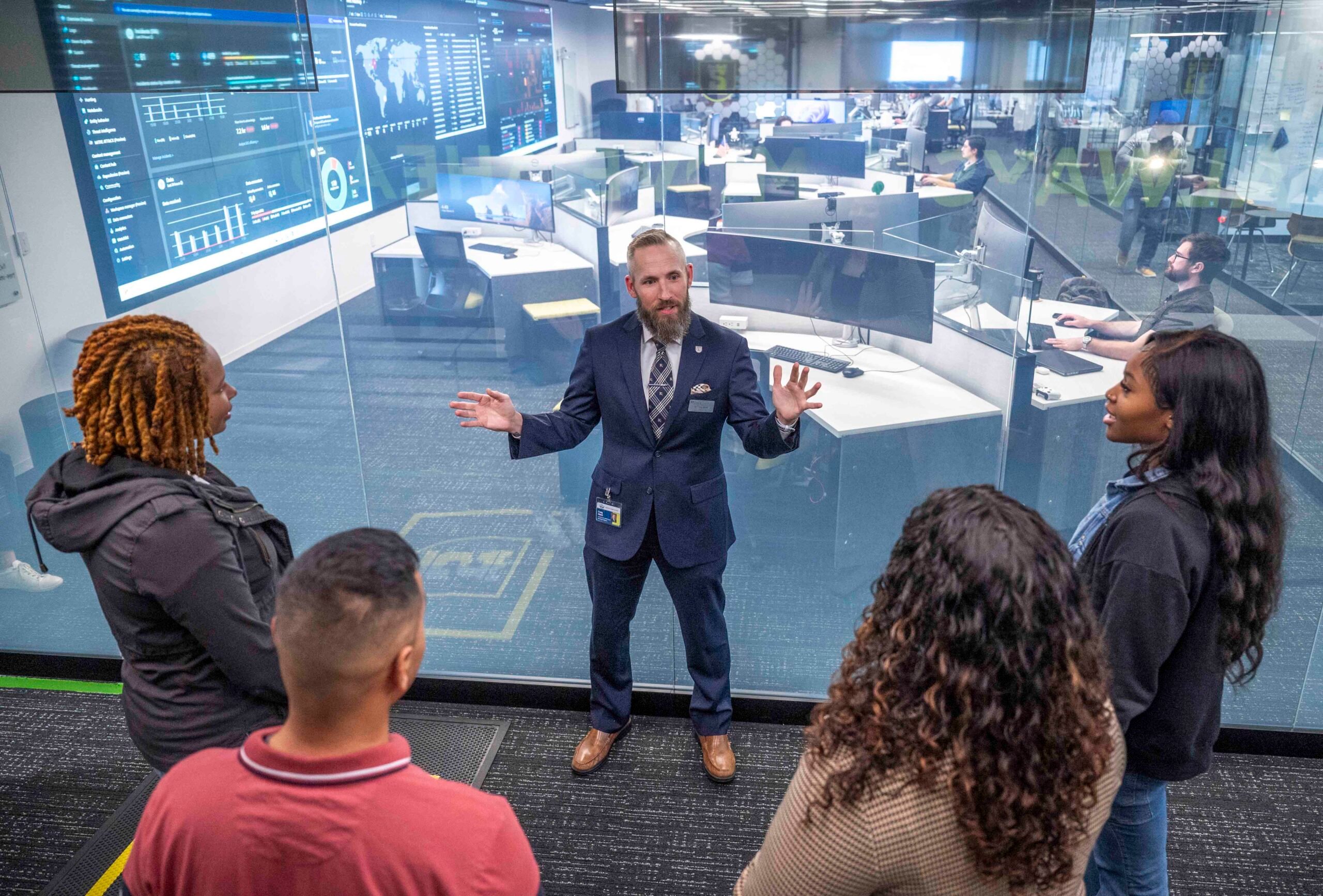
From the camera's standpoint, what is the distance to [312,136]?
Result: 273 cm

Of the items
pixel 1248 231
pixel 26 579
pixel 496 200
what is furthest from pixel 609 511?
pixel 26 579

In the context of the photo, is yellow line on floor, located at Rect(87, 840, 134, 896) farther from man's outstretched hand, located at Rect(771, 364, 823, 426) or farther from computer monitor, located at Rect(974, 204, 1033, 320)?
computer monitor, located at Rect(974, 204, 1033, 320)

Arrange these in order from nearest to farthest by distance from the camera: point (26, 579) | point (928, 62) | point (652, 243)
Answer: point (928, 62), point (652, 243), point (26, 579)

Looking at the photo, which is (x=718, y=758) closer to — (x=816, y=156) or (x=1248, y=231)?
(x=816, y=156)

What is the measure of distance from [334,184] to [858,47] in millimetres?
1591

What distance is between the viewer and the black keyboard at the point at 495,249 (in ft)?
8.98

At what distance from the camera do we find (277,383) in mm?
3018

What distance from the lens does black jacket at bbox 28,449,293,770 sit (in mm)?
1552

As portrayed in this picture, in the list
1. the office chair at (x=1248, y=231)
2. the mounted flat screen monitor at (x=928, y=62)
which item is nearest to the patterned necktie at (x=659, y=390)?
the mounted flat screen monitor at (x=928, y=62)

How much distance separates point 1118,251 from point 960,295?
44cm

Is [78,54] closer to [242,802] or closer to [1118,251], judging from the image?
[242,802]

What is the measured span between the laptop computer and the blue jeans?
1.30 meters

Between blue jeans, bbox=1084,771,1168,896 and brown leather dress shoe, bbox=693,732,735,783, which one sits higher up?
blue jeans, bbox=1084,771,1168,896

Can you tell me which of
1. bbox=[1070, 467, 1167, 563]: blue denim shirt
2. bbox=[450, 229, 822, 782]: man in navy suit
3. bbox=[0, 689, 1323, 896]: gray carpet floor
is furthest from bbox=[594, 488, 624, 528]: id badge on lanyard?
bbox=[1070, 467, 1167, 563]: blue denim shirt
